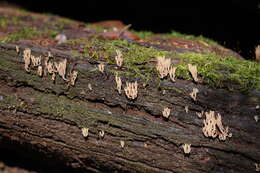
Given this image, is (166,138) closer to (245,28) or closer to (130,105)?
(130,105)

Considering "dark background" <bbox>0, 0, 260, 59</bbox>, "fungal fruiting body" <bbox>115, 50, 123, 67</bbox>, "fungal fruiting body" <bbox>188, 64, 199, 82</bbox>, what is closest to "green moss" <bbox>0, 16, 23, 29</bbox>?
"dark background" <bbox>0, 0, 260, 59</bbox>

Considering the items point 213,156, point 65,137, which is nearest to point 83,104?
point 65,137

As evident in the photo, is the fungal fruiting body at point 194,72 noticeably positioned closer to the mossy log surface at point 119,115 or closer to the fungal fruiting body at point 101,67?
the mossy log surface at point 119,115

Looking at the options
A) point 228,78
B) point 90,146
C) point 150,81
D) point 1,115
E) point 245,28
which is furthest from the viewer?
point 245,28

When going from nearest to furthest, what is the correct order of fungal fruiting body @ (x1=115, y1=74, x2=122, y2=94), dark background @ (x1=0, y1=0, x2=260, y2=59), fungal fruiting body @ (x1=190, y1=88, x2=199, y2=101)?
fungal fruiting body @ (x1=190, y1=88, x2=199, y2=101) < fungal fruiting body @ (x1=115, y1=74, x2=122, y2=94) < dark background @ (x1=0, y1=0, x2=260, y2=59)

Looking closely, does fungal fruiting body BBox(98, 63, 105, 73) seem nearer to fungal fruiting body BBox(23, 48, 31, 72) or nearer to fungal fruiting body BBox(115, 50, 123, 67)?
fungal fruiting body BBox(115, 50, 123, 67)
